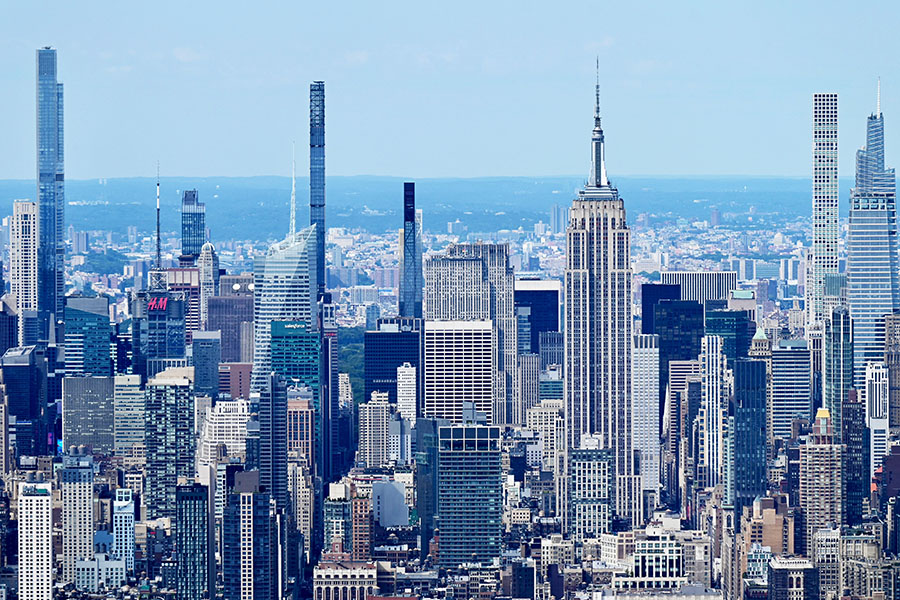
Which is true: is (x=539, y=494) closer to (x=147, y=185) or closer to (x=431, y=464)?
(x=431, y=464)

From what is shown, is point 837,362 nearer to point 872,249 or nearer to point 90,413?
point 872,249

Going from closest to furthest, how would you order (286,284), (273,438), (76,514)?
(76,514) < (273,438) < (286,284)

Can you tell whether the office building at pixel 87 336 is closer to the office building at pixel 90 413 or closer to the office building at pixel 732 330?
the office building at pixel 90 413

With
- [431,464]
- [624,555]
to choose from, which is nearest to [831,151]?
[431,464]

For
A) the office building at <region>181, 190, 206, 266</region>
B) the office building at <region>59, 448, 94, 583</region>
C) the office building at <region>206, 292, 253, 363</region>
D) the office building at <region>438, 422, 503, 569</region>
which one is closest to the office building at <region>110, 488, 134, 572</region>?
the office building at <region>59, 448, 94, 583</region>

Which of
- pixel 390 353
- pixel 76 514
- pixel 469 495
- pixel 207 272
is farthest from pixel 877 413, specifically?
pixel 207 272
